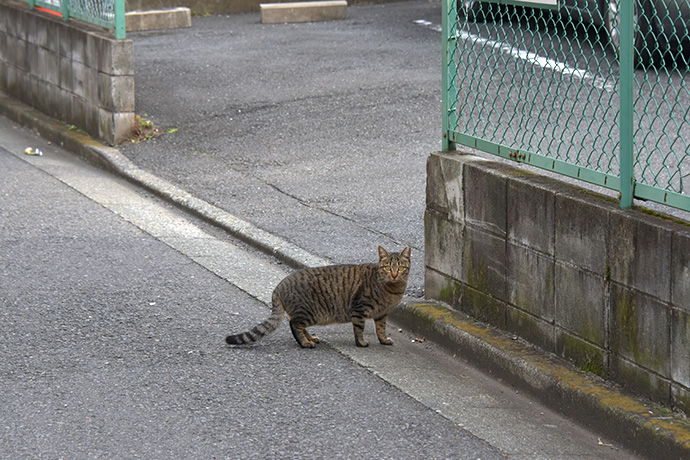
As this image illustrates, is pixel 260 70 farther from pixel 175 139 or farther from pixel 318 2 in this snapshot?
pixel 318 2

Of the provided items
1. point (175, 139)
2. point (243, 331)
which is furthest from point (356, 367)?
point (175, 139)

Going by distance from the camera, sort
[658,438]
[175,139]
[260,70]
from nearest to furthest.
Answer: [658,438] → [175,139] → [260,70]

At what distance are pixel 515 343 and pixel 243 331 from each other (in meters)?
1.67

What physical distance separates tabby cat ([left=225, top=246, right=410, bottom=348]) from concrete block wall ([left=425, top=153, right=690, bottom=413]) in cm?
36

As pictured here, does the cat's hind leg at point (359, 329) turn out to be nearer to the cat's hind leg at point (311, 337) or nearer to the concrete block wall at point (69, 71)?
the cat's hind leg at point (311, 337)

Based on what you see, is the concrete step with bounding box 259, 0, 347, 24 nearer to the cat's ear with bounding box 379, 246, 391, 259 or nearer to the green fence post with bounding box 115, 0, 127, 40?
the green fence post with bounding box 115, 0, 127, 40

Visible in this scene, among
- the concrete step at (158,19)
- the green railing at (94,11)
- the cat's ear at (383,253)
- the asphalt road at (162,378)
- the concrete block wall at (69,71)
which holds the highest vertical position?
the green railing at (94,11)

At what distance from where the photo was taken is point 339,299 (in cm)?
581

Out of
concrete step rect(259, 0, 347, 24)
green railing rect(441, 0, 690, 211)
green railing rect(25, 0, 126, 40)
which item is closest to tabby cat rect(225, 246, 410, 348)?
green railing rect(441, 0, 690, 211)

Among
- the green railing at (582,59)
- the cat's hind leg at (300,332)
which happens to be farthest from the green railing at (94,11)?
the cat's hind leg at (300,332)

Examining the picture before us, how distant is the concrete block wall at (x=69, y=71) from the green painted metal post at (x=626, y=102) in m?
6.66

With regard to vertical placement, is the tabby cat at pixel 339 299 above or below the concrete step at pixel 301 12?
below

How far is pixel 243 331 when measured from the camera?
5.92m

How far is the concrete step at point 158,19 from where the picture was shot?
53.9 feet
